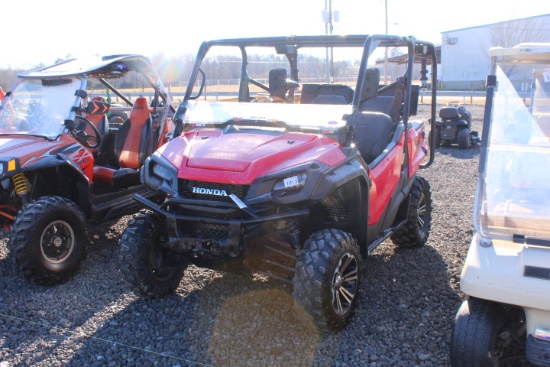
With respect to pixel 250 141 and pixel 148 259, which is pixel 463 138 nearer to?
pixel 250 141

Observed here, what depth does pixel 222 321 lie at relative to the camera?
3959 millimetres

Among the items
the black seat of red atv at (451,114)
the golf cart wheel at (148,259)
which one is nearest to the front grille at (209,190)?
the golf cart wheel at (148,259)

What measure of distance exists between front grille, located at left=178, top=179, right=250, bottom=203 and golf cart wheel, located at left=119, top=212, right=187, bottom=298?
1.66 feet

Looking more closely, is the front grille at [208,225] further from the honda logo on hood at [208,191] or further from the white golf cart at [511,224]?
the white golf cart at [511,224]

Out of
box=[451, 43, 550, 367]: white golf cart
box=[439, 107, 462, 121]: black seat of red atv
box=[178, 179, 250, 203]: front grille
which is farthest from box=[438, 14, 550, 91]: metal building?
box=[178, 179, 250, 203]: front grille

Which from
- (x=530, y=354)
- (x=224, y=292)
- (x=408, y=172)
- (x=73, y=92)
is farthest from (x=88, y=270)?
(x=530, y=354)

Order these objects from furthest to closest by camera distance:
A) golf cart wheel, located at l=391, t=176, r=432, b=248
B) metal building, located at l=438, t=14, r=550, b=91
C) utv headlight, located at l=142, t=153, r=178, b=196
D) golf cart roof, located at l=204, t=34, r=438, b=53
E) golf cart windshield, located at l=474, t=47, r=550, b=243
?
metal building, located at l=438, t=14, r=550, b=91 < golf cart wheel, located at l=391, t=176, r=432, b=248 < golf cart roof, located at l=204, t=34, r=438, b=53 < utv headlight, located at l=142, t=153, r=178, b=196 < golf cart windshield, located at l=474, t=47, r=550, b=243

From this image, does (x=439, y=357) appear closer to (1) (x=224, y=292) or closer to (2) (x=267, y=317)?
(2) (x=267, y=317)

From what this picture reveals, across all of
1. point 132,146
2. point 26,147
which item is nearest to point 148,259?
point 26,147

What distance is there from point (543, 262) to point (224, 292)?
2499 mm

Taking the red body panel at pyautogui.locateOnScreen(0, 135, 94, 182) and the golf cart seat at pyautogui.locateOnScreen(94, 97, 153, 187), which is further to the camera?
the golf cart seat at pyautogui.locateOnScreen(94, 97, 153, 187)

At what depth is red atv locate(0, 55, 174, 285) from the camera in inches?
184

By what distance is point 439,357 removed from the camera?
3.43m

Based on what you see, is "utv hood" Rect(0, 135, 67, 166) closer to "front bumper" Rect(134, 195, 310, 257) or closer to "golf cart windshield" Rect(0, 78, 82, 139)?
"golf cart windshield" Rect(0, 78, 82, 139)
